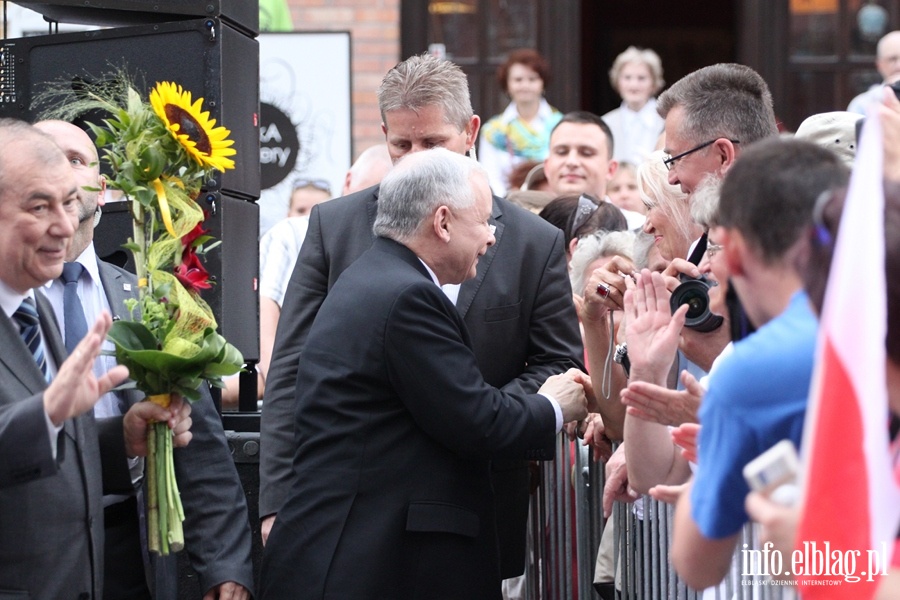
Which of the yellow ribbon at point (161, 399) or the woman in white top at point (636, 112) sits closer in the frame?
the yellow ribbon at point (161, 399)

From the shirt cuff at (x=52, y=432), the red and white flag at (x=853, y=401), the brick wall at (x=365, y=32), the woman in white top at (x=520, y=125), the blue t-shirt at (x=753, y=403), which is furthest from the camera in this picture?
the brick wall at (x=365, y=32)

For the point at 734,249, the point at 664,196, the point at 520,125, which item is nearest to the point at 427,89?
the point at 664,196

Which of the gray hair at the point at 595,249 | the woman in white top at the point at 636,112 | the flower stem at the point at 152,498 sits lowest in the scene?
the flower stem at the point at 152,498

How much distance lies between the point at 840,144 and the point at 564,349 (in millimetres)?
1068

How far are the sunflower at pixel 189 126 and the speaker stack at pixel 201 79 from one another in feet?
3.54

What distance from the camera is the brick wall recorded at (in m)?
9.16

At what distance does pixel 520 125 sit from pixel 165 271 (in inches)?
197

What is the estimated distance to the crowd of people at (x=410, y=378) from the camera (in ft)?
9.36

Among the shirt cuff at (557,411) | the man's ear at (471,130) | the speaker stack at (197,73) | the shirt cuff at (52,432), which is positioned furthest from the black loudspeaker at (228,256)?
the shirt cuff at (52,432)

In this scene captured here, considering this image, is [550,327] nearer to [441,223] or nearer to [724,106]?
[441,223]

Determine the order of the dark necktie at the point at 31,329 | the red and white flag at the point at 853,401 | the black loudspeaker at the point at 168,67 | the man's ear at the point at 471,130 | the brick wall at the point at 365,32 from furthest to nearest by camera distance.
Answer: the brick wall at the point at 365,32 < the black loudspeaker at the point at 168,67 < the man's ear at the point at 471,130 < the dark necktie at the point at 31,329 < the red and white flag at the point at 853,401

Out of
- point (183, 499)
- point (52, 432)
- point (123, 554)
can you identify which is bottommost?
point (123, 554)

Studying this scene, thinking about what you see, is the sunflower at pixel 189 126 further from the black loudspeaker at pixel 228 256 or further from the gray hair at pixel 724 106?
the gray hair at pixel 724 106

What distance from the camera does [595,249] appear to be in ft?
15.3
